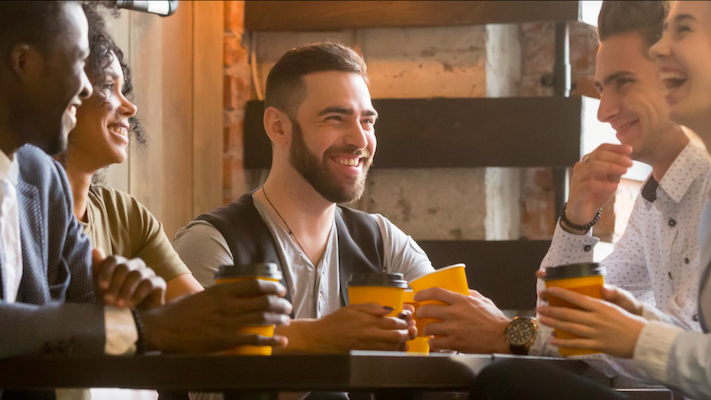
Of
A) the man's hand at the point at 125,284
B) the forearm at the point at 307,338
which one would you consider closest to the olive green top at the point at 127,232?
the forearm at the point at 307,338

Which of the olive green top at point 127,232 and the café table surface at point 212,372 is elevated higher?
the olive green top at point 127,232

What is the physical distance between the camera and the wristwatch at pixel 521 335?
1.59 metres

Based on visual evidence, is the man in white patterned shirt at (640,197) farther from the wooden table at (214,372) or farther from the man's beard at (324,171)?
the man's beard at (324,171)

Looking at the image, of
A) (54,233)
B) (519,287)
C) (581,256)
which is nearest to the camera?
(54,233)

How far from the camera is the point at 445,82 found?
3.08m

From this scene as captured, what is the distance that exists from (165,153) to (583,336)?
2.14m

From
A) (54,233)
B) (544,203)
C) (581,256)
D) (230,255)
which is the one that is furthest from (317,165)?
(544,203)

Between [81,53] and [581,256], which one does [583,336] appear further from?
[81,53]

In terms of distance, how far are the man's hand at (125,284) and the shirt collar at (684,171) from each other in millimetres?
912

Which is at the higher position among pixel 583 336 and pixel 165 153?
pixel 165 153

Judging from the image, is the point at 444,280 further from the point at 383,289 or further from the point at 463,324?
the point at 383,289

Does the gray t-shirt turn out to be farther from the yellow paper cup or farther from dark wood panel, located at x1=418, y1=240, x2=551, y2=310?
dark wood panel, located at x1=418, y1=240, x2=551, y2=310

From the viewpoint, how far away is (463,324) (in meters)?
1.56

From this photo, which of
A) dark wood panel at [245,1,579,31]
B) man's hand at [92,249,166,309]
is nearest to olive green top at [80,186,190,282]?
man's hand at [92,249,166,309]
